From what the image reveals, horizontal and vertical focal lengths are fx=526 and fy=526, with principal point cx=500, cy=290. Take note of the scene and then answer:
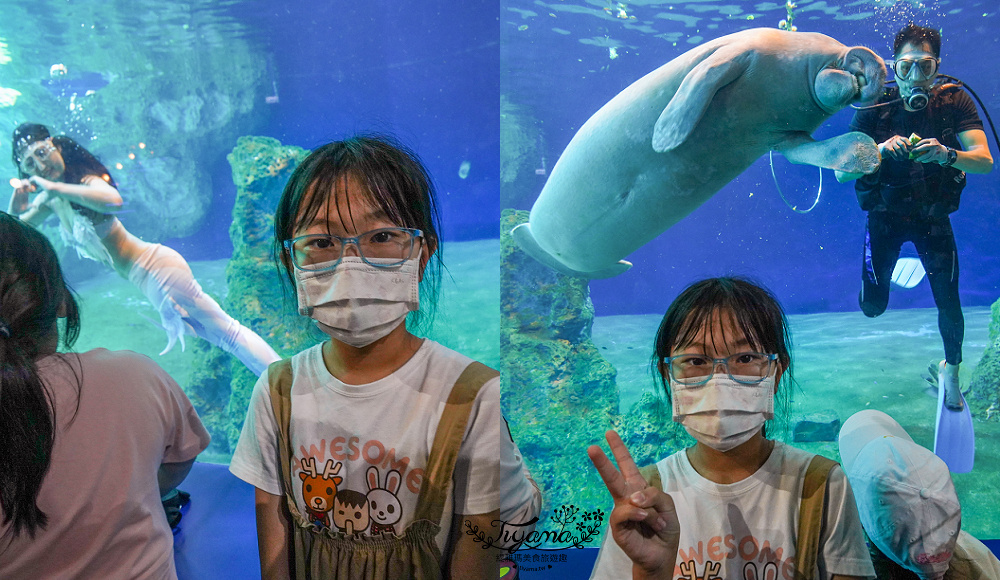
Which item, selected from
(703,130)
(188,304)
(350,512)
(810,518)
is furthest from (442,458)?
(188,304)

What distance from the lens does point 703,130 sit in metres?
2.16

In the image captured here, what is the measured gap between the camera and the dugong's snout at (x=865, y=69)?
205cm

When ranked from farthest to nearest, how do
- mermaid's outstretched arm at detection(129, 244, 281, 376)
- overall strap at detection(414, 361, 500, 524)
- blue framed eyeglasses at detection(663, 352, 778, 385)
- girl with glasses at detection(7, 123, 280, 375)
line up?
mermaid's outstretched arm at detection(129, 244, 281, 376), girl with glasses at detection(7, 123, 280, 375), blue framed eyeglasses at detection(663, 352, 778, 385), overall strap at detection(414, 361, 500, 524)

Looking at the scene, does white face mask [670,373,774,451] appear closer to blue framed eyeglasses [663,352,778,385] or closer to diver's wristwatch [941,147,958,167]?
blue framed eyeglasses [663,352,778,385]

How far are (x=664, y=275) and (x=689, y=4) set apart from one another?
1.25 m

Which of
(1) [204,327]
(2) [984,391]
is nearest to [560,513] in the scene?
(2) [984,391]

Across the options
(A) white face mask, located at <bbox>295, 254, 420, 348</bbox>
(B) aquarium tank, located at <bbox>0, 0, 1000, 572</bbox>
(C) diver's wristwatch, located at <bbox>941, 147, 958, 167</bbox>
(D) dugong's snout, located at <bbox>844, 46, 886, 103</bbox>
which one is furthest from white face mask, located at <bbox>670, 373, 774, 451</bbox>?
(C) diver's wristwatch, located at <bbox>941, 147, 958, 167</bbox>

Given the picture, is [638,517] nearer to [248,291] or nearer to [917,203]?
[917,203]

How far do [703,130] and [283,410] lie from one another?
189cm

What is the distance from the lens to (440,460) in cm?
147

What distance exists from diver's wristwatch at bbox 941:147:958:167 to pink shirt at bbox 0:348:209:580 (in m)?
3.25

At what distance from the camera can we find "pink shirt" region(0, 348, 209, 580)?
149cm

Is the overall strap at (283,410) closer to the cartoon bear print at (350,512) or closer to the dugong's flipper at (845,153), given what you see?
the cartoon bear print at (350,512)

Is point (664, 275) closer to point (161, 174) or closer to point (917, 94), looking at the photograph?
point (917, 94)
